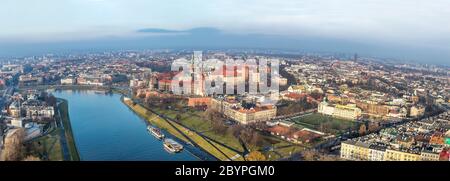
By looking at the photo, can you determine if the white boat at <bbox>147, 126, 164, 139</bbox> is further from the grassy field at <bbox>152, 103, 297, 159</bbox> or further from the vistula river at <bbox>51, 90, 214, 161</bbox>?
the grassy field at <bbox>152, 103, 297, 159</bbox>

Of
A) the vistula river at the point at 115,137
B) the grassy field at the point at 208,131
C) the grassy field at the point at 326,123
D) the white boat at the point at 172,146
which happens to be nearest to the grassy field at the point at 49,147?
the vistula river at the point at 115,137

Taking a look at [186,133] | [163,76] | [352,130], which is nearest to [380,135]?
[352,130]

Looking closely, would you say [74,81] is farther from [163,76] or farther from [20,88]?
[163,76]

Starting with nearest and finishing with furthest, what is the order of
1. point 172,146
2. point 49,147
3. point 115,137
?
point 49,147, point 172,146, point 115,137

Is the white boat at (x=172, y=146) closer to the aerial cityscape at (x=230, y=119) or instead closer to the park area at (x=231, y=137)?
the aerial cityscape at (x=230, y=119)

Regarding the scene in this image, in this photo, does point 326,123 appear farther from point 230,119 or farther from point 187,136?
point 187,136

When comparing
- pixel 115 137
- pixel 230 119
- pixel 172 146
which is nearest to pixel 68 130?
pixel 115 137
